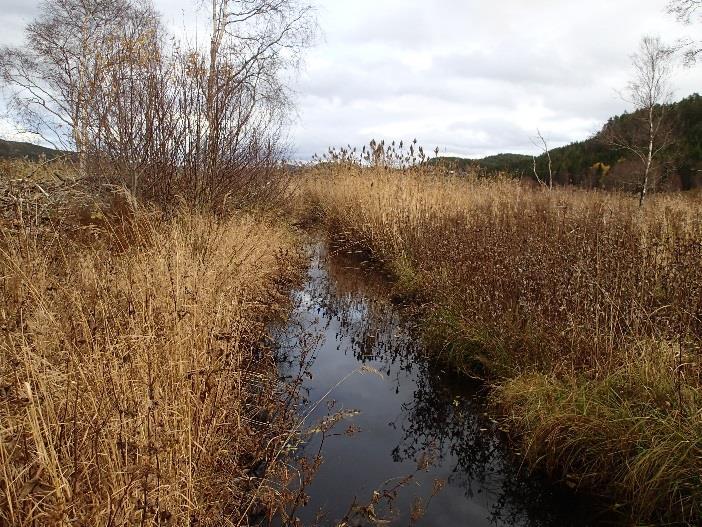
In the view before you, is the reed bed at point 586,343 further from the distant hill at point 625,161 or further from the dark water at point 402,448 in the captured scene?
the distant hill at point 625,161

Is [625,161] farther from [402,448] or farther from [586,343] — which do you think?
[402,448]

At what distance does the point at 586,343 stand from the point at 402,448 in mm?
1383

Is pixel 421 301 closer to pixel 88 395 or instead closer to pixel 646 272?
pixel 646 272

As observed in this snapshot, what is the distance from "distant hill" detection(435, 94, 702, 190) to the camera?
55.6 ft

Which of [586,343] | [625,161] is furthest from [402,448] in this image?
[625,161]

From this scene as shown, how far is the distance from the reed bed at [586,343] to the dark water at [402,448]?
200mm

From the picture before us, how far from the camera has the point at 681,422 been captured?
84.6 inches

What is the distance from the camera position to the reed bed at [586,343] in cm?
214

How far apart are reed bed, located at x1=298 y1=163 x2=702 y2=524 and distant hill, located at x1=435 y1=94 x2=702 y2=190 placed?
35.9 ft

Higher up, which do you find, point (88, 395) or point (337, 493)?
point (88, 395)

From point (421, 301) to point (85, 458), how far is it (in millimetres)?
4083

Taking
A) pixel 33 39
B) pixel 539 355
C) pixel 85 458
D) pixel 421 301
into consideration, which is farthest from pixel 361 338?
pixel 33 39

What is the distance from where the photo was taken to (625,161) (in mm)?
19609

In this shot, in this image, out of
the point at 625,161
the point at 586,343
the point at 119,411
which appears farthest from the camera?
the point at 625,161
